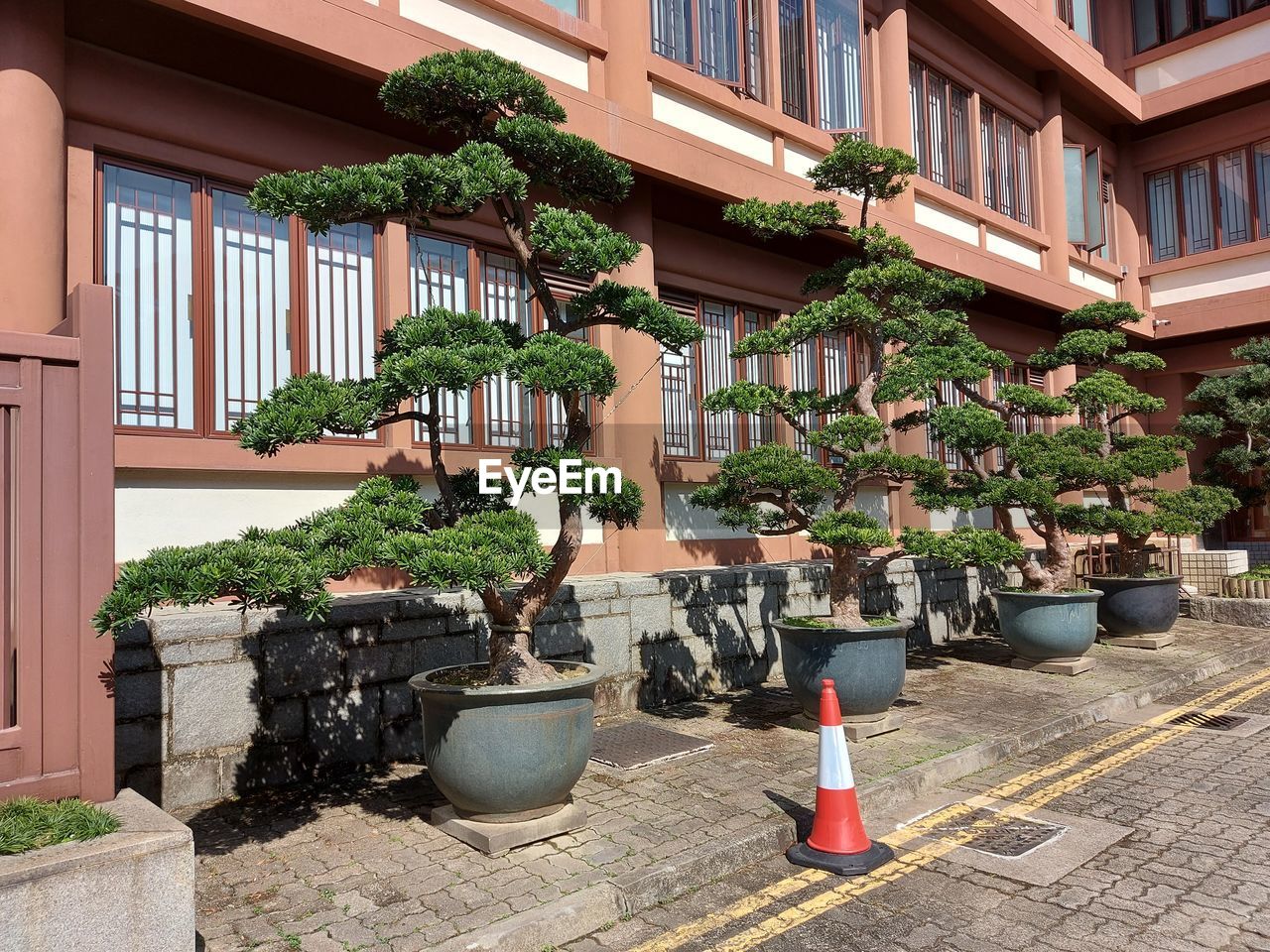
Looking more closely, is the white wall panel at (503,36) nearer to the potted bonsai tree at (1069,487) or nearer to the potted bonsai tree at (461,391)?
the potted bonsai tree at (461,391)

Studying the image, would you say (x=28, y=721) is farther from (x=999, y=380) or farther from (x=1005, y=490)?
(x=999, y=380)

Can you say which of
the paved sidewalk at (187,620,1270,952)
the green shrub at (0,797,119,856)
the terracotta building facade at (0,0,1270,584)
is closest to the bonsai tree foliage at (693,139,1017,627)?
the paved sidewalk at (187,620,1270,952)

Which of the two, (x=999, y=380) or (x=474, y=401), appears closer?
(x=474, y=401)

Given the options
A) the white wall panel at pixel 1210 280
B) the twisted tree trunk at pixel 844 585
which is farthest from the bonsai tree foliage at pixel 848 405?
the white wall panel at pixel 1210 280

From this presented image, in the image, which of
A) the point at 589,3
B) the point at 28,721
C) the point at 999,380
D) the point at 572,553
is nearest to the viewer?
the point at 28,721

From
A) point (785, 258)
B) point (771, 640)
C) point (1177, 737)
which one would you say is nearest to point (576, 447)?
point (771, 640)

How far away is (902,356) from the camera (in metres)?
8.15

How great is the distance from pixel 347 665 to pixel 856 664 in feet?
11.9

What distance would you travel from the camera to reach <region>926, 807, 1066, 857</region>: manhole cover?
495 centimetres

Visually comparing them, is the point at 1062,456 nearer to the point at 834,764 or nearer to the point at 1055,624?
the point at 1055,624

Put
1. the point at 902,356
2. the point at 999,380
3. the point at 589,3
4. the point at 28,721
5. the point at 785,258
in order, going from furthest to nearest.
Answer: the point at 999,380 < the point at 785,258 < the point at 589,3 < the point at 902,356 < the point at 28,721

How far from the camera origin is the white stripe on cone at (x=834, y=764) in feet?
15.8

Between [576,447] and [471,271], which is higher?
[471,271]

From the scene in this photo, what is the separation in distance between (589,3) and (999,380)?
988 cm
